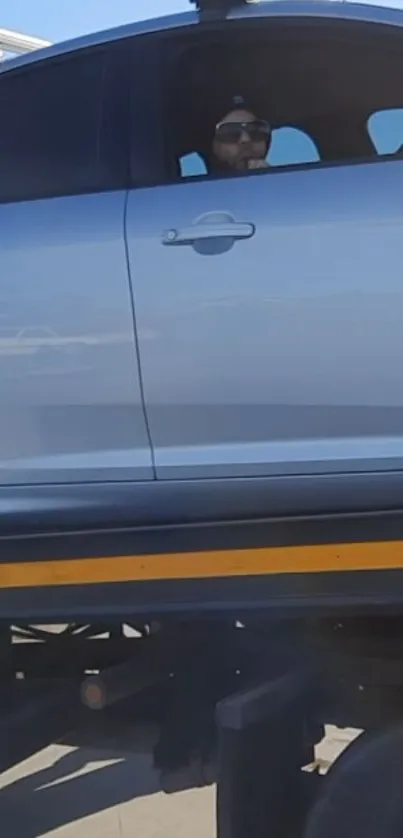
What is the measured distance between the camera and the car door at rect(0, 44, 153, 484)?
2.56m

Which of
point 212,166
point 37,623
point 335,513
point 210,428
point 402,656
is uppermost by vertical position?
point 212,166

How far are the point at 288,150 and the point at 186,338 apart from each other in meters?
0.95

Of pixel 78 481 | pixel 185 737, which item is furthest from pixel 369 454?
pixel 185 737

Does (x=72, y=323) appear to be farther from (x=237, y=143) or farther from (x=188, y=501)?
(x=237, y=143)

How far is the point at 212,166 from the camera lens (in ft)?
9.71

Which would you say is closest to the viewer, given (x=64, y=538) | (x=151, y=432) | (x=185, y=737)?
(x=64, y=538)

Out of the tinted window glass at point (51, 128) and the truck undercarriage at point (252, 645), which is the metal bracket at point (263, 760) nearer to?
the truck undercarriage at point (252, 645)

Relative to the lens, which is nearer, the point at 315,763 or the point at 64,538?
the point at 64,538

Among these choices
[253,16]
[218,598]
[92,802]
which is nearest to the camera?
[218,598]

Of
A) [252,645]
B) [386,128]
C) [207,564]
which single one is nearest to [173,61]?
[386,128]

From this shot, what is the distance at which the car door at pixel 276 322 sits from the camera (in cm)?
240

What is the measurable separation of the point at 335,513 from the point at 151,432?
53 centimetres

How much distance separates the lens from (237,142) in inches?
119

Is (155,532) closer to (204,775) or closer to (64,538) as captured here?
(64,538)
